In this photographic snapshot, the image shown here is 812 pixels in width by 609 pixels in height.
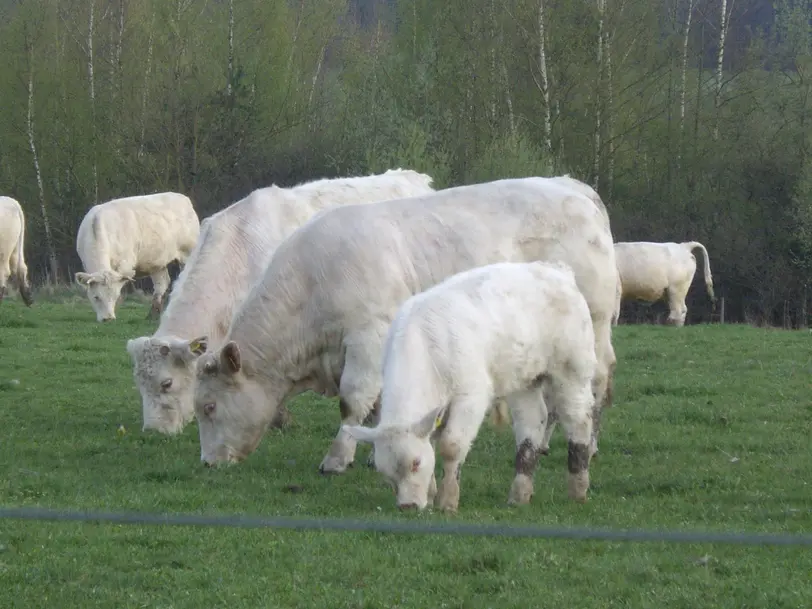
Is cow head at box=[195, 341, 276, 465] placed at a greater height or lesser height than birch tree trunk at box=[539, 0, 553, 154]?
lesser

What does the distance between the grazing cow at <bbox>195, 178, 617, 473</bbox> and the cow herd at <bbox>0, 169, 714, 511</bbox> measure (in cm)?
1

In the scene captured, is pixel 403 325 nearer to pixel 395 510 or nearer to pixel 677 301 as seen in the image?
pixel 395 510

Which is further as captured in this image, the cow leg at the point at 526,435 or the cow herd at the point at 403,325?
the cow leg at the point at 526,435

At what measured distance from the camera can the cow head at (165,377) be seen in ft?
37.0

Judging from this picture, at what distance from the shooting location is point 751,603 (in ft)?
19.8

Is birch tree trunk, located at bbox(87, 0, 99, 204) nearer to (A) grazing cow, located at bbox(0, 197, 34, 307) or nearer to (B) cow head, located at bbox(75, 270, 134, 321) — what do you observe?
(A) grazing cow, located at bbox(0, 197, 34, 307)

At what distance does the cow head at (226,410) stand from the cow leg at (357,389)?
70 cm

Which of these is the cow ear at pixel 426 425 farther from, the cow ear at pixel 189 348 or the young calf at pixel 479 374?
the cow ear at pixel 189 348

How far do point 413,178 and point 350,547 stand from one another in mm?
7372

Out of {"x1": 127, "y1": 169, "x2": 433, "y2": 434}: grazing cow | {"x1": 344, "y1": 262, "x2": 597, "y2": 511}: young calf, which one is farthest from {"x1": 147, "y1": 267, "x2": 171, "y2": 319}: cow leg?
{"x1": 344, "y1": 262, "x2": 597, "y2": 511}: young calf

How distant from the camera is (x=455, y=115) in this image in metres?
39.9

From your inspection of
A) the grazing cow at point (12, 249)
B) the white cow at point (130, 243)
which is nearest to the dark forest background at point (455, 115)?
the white cow at point (130, 243)

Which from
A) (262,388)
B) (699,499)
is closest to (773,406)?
(699,499)

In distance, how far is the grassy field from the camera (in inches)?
243
